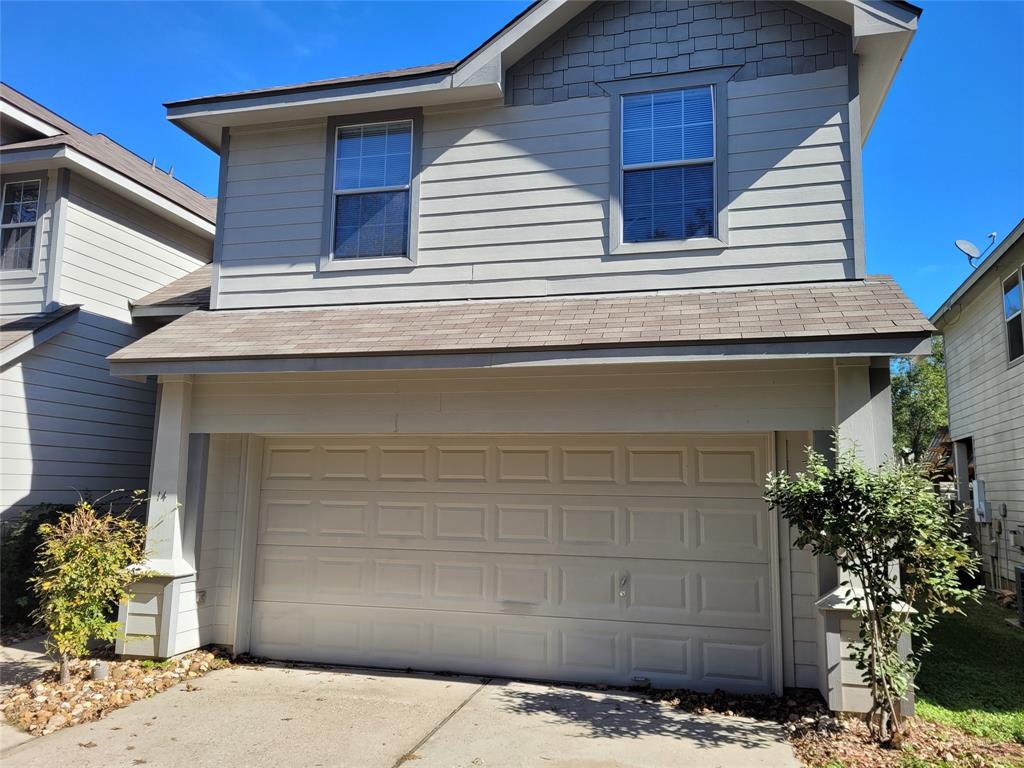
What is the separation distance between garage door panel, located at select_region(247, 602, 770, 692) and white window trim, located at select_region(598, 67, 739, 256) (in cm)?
330

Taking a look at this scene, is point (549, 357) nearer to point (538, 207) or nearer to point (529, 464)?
point (529, 464)

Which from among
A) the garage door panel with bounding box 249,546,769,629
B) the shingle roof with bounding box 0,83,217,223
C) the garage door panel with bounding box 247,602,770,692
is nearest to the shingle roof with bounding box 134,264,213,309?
the shingle roof with bounding box 0,83,217,223

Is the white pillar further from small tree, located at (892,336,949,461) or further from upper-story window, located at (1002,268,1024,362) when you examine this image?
small tree, located at (892,336,949,461)

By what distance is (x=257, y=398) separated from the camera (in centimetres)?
660

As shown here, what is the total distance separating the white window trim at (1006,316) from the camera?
981 cm

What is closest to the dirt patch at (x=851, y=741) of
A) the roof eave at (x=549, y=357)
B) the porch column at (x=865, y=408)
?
the porch column at (x=865, y=408)

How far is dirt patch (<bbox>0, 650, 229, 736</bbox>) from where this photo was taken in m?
5.10

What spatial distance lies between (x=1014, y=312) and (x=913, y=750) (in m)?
7.99

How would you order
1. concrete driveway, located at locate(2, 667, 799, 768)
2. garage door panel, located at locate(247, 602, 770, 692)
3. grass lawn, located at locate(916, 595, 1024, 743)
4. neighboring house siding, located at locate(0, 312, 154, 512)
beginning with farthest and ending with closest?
neighboring house siding, located at locate(0, 312, 154, 512) → garage door panel, located at locate(247, 602, 770, 692) → grass lawn, located at locate(916, 595, 1024, 743) → concrete driveway, located at locate(2, 667, 799, 768)

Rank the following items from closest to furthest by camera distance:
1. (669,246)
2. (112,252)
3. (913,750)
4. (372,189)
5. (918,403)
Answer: (913,750)
(669,246)
(372,189)
(112,252)
(918,403)

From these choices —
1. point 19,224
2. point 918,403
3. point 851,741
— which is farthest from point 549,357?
point 918,403

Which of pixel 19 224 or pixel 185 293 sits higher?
pixel 19 224

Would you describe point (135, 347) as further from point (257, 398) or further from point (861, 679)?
point (861, 679)

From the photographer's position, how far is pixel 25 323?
8547 millimetres
